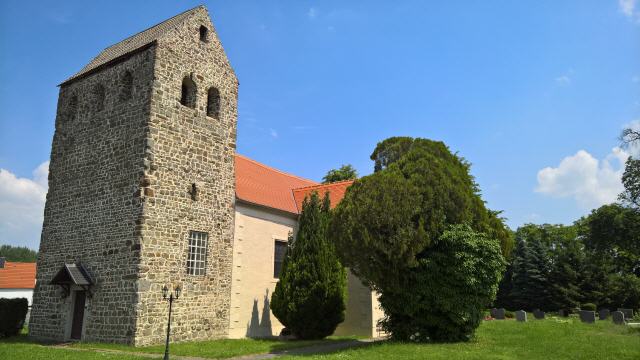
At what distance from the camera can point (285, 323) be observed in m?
18.4

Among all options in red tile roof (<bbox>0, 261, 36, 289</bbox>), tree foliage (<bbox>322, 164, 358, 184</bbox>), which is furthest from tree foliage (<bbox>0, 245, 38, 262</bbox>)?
tree foliage (<bbox>322, 164, 358, 184</bbox>)

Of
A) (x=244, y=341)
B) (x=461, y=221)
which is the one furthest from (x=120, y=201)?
(x=461, y=221)

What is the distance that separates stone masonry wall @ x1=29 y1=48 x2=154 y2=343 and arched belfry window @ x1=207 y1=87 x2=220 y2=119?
10.2 feet

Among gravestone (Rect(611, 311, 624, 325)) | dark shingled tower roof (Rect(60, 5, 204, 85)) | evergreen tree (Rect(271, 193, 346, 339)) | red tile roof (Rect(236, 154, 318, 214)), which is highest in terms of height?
dark shingled tower roof (Rect(60, 5, 204, 85))

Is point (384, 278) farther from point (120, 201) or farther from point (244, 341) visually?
point (120, 201)

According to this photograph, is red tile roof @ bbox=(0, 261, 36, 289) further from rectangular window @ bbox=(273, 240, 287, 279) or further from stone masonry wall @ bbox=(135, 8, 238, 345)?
stone masonry wall @ bbox=(135, 8, 238, 345)

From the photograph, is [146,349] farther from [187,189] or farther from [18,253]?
[18,253]

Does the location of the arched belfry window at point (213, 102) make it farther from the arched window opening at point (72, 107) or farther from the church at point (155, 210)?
the arched window opening at point (72, 107)

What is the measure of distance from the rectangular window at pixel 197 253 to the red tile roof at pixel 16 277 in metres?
32.0

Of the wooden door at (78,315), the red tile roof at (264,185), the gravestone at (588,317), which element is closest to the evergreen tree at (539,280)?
the gravestone at (588,317)

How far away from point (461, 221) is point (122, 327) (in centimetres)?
1191

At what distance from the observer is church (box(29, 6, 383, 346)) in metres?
16.2

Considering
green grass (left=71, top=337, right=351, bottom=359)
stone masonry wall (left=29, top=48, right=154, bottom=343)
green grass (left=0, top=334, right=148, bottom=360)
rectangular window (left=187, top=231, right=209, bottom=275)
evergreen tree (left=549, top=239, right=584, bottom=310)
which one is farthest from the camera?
evergreen tree (left=549, top=239, right=584, bottom=310)

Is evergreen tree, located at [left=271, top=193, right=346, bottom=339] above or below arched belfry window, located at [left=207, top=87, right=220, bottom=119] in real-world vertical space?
below
